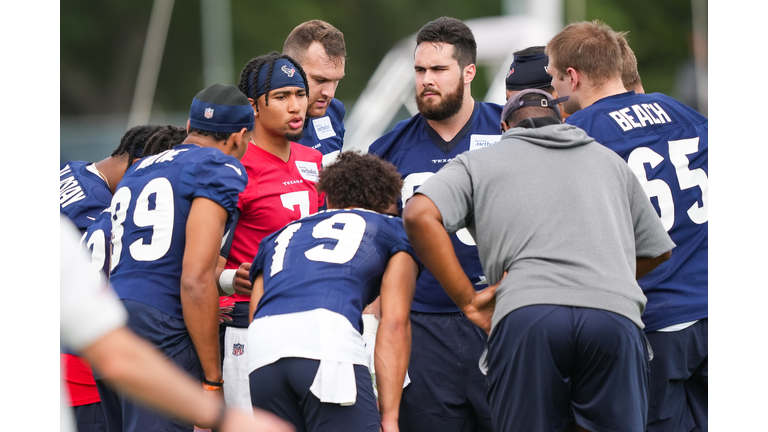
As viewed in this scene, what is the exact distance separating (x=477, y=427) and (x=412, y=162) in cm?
157

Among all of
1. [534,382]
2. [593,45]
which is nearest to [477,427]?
[534,382]

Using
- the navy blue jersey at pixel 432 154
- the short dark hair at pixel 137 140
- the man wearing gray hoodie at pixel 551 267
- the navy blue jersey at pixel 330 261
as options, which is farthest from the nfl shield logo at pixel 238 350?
the short dark hair at pixel 137 140

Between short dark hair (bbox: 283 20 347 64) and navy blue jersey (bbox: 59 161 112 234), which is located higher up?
short dark hair (bbox: 283 20 347 64)

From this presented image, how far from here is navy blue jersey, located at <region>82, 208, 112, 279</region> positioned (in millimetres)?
4258

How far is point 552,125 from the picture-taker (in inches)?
138

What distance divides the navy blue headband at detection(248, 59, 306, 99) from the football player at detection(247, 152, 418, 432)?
100 cm

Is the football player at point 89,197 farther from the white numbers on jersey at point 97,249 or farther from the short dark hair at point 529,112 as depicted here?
the short dark hair at point 529,112

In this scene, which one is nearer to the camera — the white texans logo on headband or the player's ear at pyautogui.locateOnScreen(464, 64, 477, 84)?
the white texans logo on headband

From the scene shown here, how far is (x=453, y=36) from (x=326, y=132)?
1379 millimetres

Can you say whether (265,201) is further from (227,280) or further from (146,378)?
(146,378)

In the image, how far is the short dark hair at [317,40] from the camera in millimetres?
5609

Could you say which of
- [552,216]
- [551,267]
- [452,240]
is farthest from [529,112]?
[452,240]

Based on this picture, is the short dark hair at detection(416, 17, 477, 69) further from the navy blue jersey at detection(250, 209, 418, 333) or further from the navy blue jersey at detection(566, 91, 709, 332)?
the navy blue jersey at detection(250, 209, 418, 333)

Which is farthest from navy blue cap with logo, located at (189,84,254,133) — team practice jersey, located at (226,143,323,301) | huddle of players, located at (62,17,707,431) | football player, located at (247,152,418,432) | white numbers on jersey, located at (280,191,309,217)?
football player, located at (247,152,418,432)
